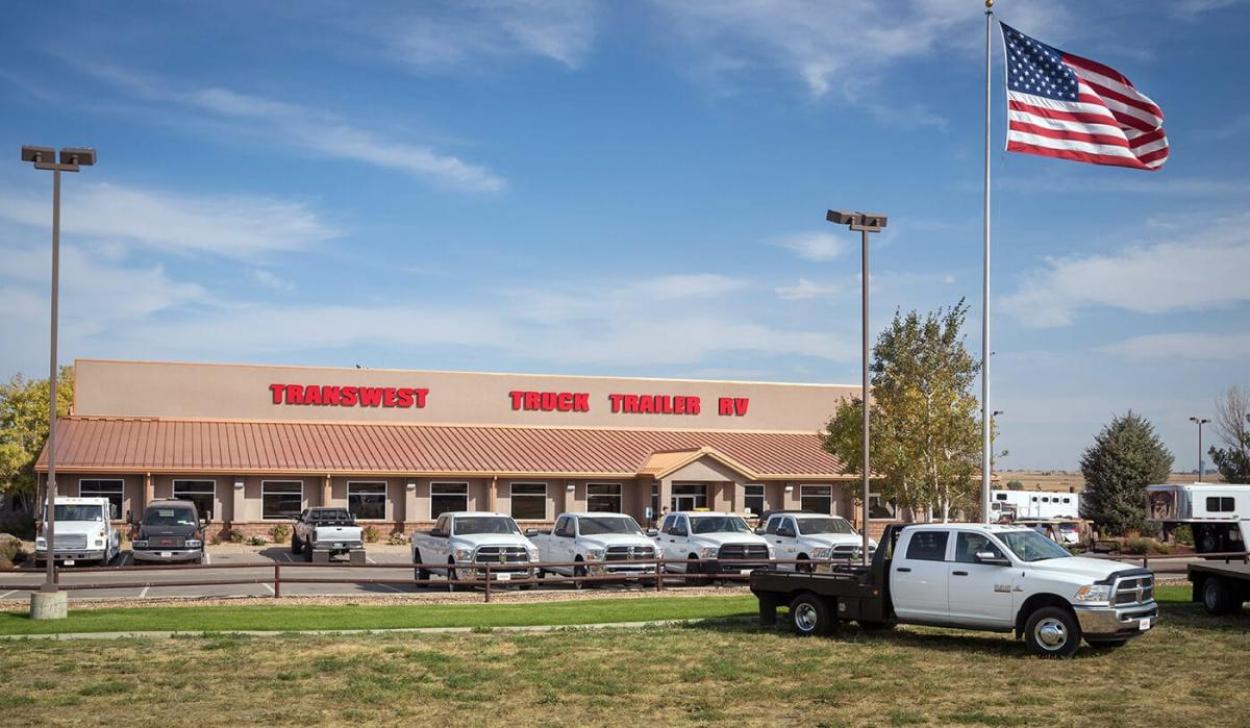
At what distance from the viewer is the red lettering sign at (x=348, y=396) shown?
170 ft

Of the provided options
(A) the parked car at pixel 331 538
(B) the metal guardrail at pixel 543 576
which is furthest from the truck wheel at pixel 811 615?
(A) the parked car at pixel 331 538

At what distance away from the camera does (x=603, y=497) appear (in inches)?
2010

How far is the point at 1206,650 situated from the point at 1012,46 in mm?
12968

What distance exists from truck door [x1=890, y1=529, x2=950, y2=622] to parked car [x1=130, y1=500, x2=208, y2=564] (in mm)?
22686

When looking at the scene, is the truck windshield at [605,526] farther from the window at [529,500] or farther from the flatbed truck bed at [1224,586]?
the window at [529,500]

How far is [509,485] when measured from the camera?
49312 mm

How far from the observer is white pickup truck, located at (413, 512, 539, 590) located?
92.0ft

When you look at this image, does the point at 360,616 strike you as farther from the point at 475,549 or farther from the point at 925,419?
the point at 925,419

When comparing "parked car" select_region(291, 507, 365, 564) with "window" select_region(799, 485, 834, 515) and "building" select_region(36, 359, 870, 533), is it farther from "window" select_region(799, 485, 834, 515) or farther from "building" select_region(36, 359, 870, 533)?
"window" select_region(799, 485, 834, 515)

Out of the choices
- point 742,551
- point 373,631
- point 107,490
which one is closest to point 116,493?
point 107,490

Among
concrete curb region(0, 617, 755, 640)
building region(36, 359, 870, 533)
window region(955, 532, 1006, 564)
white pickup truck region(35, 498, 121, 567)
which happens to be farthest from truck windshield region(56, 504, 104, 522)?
window region(955, 532, 1006, 564)

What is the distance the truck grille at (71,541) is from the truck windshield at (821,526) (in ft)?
62.2

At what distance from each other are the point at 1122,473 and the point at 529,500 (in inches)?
1041

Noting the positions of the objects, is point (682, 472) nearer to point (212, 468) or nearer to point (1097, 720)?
point (212, 468)
